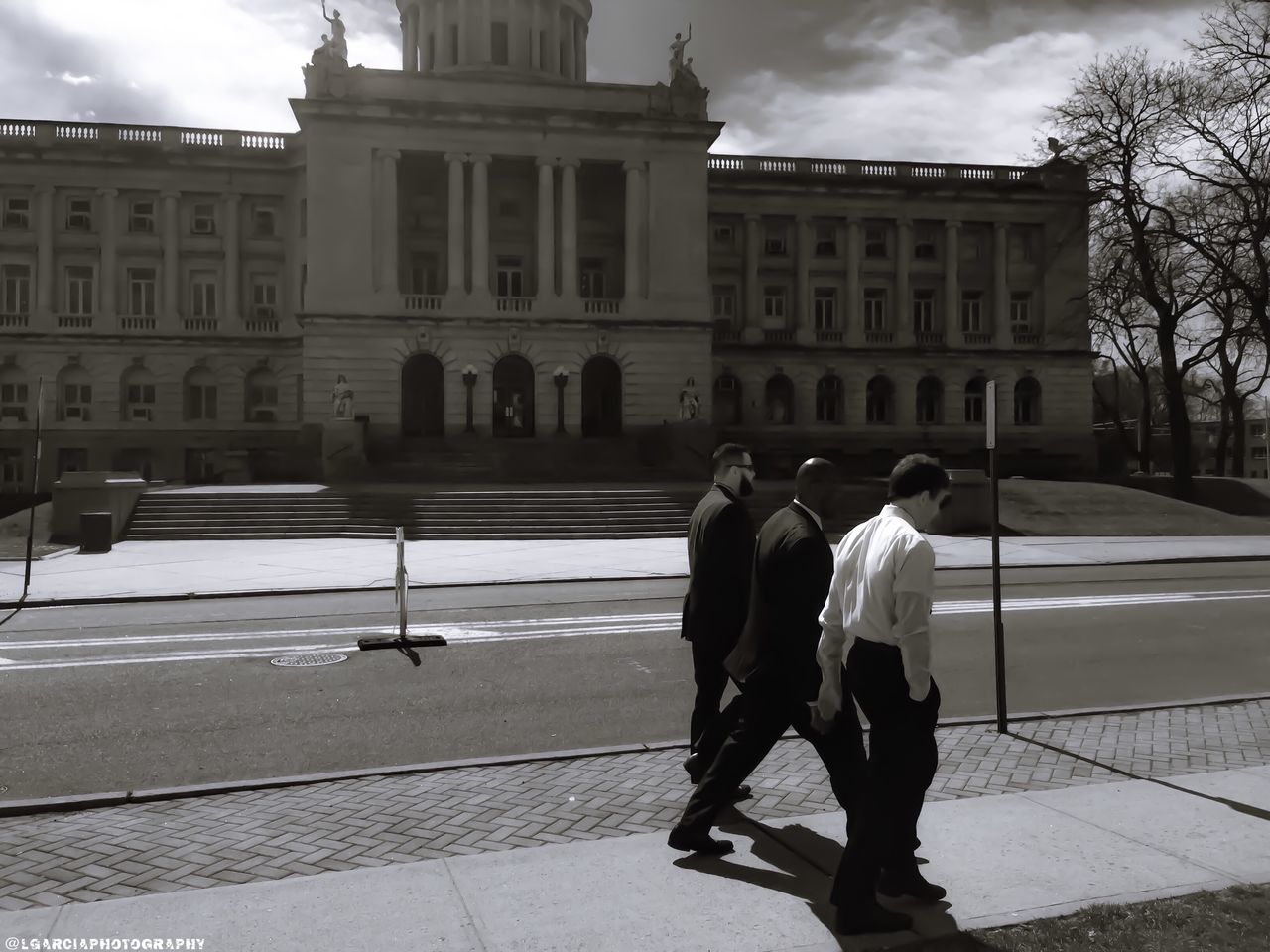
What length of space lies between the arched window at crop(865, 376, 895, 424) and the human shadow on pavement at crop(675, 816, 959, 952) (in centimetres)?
5420

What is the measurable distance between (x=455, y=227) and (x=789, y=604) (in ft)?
148

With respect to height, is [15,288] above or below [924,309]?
above

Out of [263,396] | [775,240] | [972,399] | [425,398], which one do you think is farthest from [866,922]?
[972,399]

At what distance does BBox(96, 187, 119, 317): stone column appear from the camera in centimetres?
5338

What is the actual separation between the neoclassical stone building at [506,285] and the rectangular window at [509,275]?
183 mm

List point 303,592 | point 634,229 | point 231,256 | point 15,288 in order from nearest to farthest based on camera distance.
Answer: point 303,592 → point 634,229 → point 15,288 → point 231,256

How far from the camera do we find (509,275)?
51.6 meters

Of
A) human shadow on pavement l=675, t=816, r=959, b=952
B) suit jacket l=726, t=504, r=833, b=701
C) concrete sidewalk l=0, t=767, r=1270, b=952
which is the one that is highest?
suit jacket l=726, t=504, r=833, b=701

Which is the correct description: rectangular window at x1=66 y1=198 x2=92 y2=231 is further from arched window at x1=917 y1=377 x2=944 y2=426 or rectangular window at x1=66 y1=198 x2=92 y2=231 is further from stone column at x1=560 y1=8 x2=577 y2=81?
arched window at x1=917 y1=377 x2=944 y2=426

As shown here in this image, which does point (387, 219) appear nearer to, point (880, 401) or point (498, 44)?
point (498, 44)

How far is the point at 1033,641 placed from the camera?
12.2 metres

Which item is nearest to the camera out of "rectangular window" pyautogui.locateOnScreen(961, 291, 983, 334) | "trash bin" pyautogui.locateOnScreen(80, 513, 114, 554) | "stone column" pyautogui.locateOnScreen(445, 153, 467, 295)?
"trash bin" pyautogui.locateOnScreen(80, 513, 114, 554)

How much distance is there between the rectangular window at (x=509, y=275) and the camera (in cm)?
5150

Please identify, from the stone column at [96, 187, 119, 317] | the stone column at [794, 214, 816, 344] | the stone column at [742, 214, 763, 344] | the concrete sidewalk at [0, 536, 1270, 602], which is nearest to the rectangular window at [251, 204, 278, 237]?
the stone column at [96, 187, 119, 317]
